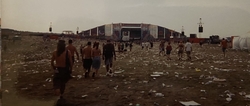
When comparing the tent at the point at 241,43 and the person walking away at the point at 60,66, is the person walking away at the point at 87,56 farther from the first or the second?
the tent at the point at 241,43

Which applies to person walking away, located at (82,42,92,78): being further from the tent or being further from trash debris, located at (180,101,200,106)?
the tent

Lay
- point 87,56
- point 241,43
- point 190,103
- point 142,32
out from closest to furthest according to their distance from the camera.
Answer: point 190,103
point 87,56
point 241,43
point 142,32

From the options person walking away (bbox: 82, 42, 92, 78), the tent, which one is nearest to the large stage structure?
the tent

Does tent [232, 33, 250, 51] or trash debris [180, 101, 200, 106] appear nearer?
trash debris [180, 101, 200, 106]

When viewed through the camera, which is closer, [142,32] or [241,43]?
[241,43]

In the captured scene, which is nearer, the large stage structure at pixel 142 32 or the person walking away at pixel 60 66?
the person walking away at pixel 60 66

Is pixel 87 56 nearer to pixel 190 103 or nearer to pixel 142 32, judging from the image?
pixel 190 103

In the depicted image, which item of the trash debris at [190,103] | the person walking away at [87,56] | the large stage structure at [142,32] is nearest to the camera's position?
the trash debris at [190,103]

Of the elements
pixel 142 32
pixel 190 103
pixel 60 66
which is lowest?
pixel 190 103

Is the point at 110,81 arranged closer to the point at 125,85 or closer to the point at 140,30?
the point at 125,85

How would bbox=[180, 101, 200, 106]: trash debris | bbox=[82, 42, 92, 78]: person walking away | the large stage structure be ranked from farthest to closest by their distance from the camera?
the large stage structure, bbox=[82, 42, 92, 78]: person walking away, bbox=[180, 101, 200, 106]: trash debris

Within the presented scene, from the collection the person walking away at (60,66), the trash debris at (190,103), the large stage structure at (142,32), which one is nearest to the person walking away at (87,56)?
the person walking away at (60,66)

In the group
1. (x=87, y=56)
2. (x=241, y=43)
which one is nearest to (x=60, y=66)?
(x=87, y=56)

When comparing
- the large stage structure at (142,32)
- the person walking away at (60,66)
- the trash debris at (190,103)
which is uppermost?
the large stage structure at (142,32)
